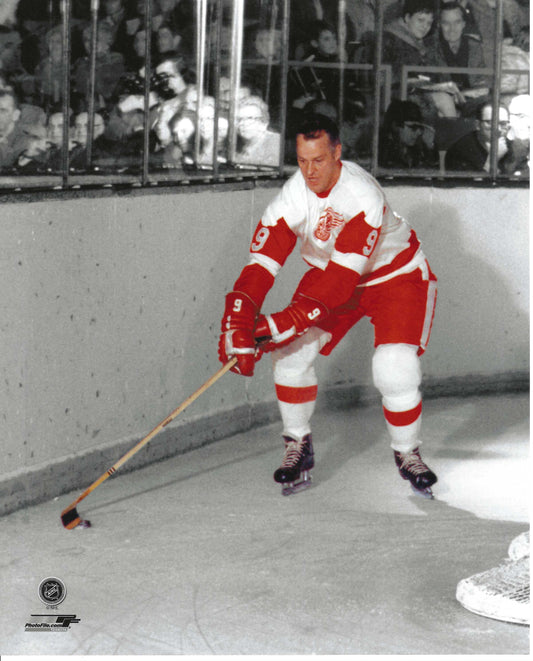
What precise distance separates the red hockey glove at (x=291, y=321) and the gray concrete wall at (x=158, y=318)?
63 centimetres

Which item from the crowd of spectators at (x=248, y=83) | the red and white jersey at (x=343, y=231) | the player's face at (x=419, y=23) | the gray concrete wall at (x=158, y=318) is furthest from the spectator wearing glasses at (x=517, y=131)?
the red and white jersey at (x=343, y=231)

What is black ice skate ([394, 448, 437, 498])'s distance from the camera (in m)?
4.49

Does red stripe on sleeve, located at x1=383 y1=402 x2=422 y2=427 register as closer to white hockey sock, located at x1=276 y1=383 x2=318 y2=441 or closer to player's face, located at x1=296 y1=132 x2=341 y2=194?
white hockey sock, located at x1=276 y1=383 x2=318 y2=441

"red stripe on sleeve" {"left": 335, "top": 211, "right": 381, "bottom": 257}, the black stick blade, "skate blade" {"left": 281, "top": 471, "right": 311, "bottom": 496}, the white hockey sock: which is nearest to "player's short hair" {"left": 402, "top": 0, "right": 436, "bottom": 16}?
"red stripe on sleeve" {"left": 335, "top": 211, "right": 381, "bottom": 257}

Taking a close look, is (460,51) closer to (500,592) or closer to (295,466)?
(295,466)

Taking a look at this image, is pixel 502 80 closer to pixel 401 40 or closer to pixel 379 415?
pixel 401 40

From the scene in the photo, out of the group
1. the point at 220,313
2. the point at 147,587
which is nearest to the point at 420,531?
the point at 147,587

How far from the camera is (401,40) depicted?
6.24 meters

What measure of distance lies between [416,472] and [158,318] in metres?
1.12

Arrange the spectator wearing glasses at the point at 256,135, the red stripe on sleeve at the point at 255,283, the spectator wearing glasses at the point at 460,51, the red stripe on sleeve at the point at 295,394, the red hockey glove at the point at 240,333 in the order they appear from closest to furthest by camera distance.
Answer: the red hockey glove at the point at 240,333 < the red stripe on sleeve at the point at 255,283 < the red stripe on sleeve at the point at 295,394 < the spectator wearing glasses at the point at 256,135 < the spectator wearing glasses at the point at 460,51

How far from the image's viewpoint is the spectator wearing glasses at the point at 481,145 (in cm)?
639

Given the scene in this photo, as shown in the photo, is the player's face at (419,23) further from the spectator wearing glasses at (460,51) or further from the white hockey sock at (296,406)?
the white hockey sock at (296,406)

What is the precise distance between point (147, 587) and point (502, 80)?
374 centimetres

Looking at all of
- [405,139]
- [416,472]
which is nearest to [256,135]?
[405,139]
